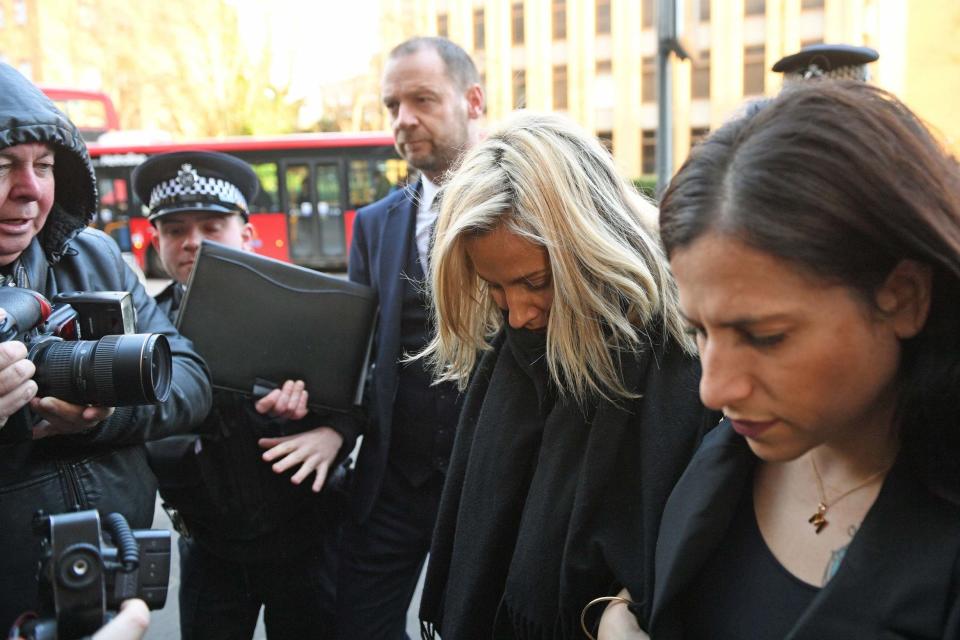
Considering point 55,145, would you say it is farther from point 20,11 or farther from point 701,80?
point 20,11

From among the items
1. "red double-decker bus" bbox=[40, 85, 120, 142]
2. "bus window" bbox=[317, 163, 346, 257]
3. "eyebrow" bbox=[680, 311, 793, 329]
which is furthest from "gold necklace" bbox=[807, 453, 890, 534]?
"red double-decker bus" bbox=[40, 85, 120, 142]

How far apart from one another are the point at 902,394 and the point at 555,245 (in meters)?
0.79

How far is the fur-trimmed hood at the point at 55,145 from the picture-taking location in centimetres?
176

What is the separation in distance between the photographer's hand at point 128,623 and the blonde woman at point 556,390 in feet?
2.31

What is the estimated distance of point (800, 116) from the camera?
3.64ft

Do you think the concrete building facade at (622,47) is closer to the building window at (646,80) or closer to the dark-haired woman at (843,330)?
the building window at (646,80)

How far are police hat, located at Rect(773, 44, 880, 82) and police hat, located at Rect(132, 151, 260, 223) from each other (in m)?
2.14

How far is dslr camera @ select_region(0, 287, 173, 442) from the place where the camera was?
162cm

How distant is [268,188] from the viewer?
14.9m

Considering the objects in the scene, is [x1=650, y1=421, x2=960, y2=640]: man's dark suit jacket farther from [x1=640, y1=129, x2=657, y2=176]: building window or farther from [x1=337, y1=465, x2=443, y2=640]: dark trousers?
[x1=640, y1=129, x2=657, y2=176]: building window

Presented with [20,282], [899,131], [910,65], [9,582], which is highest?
[910,65]

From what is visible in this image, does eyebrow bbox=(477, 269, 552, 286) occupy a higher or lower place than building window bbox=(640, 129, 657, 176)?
A: lower

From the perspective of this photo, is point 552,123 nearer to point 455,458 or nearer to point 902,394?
point 455,458

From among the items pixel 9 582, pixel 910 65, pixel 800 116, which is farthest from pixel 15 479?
pixel 910 65
